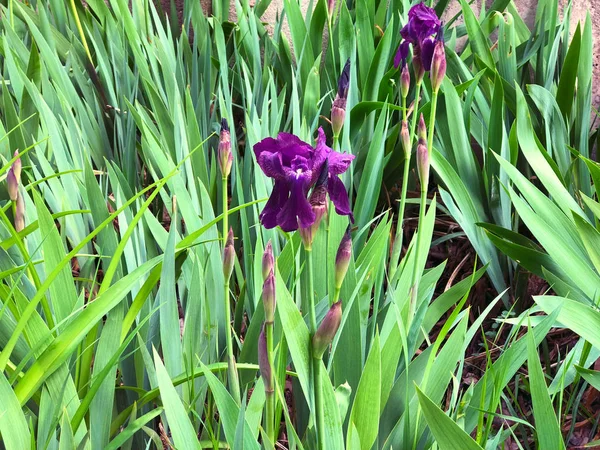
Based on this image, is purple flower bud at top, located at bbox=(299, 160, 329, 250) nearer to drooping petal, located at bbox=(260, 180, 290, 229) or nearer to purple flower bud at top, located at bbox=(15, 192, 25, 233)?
drooping petal, located at bbox=(260, 180, 290, 229)

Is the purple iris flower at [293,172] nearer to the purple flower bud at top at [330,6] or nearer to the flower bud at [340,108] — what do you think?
the flower bud at [340,108]

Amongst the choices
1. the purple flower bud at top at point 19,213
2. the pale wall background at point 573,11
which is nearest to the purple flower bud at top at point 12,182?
the purple flower bud at top at point 19,213

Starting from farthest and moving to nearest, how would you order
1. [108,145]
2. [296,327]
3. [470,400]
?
[108,145] → [470,400] → [296,327]

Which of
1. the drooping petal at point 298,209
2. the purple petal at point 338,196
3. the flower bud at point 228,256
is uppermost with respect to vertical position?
the drooping petal at point 298,209

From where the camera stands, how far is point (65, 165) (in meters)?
1.11

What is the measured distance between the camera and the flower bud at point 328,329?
1.69ft

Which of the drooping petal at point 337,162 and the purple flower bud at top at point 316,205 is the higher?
the drooping petal at point 337,162

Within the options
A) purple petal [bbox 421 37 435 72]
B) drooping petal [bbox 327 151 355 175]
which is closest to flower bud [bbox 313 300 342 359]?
drooping petal [bbox 327 151 355 175]

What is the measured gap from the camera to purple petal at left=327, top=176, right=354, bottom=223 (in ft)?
1.92

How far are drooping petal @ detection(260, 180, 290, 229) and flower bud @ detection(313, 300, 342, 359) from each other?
0.09 meters

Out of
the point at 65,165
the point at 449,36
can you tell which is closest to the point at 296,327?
the point at 65,165

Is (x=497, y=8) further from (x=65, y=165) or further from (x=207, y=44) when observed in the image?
(x=65, y=165)

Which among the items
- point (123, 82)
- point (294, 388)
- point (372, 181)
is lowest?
point (294, 388)

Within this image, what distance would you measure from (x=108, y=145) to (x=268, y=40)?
494 mm
